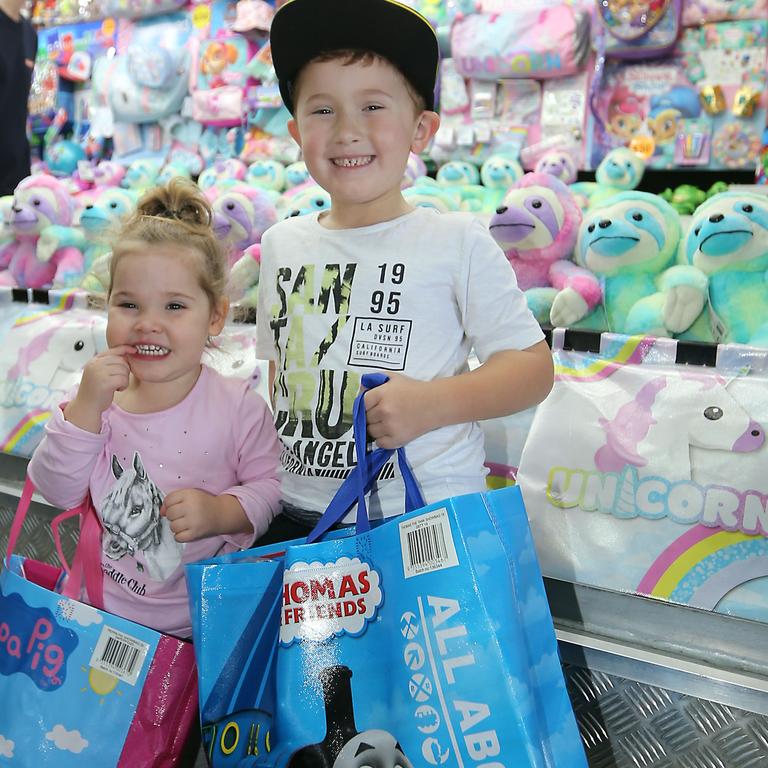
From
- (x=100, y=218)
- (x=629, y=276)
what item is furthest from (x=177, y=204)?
(x=100, y=218)

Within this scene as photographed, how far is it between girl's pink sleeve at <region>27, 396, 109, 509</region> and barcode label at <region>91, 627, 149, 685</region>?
0.66ft

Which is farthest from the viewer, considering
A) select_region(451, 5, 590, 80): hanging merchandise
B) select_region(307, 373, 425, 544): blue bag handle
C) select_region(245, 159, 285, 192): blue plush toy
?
select_region(245, 159, 285, 192): blue plush toy

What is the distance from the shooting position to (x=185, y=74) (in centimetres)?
353

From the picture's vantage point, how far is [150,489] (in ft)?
3.09

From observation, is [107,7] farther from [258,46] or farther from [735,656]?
[735,656]

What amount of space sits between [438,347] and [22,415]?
136 cm

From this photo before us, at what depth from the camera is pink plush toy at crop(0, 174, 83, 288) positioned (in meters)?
2.34

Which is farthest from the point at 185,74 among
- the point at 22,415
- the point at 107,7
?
the point at 22,415

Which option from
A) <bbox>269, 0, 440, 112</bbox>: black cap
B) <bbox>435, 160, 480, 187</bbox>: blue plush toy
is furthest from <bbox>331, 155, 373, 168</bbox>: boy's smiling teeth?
<bbox>435, 160, 480, 187</bbox>: blue plush toy

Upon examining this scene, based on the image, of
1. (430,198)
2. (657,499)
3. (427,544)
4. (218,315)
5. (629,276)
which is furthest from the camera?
(430,198)

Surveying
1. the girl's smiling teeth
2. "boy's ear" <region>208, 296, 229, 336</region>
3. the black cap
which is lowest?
the girl's smiling teeth

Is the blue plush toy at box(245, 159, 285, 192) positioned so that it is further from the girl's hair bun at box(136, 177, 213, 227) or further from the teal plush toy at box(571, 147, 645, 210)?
the girl's hair bun at box(136, 177, 213, 227)

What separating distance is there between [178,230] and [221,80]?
2.74 meters

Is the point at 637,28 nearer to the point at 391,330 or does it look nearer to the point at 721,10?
the point at 721,10
